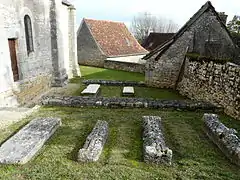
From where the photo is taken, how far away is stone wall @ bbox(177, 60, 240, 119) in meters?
9.05

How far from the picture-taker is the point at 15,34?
10.5 m

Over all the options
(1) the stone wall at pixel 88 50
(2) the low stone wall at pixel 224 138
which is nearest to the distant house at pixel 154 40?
(1) the stone wall at pixel 88 50

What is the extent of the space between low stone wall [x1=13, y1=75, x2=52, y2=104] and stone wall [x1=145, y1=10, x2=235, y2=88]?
270 inches

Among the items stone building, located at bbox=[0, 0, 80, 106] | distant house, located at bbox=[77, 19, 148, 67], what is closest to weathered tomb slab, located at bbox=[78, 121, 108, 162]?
stone building, located at bbox=[0, 0, 80, 106]

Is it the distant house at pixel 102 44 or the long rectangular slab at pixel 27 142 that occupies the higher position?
the distant house at pixel 102 44

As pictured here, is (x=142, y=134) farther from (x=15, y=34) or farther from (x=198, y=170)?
(x=15, y=34)

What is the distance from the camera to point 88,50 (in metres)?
27.2

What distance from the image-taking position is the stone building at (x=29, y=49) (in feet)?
31.7

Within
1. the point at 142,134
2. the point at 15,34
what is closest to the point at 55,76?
the point at 15,34

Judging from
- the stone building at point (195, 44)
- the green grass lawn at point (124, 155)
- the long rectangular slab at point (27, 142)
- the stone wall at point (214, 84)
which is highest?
the stone building at point (195, 44)

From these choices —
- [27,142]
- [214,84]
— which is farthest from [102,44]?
[27,142]

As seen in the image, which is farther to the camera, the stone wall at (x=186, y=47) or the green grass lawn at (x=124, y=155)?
the stone wall at (x=186, y=47)

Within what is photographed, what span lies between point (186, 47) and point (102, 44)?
559 inches

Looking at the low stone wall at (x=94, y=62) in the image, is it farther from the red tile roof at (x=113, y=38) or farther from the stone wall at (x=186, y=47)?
the stone wall at (x=186, y=47)
